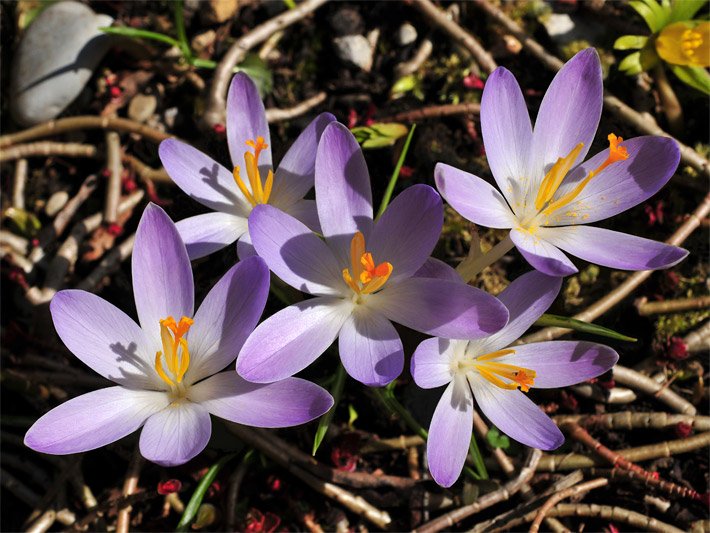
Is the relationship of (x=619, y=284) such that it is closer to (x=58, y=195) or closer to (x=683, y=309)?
(x=683, y=309)

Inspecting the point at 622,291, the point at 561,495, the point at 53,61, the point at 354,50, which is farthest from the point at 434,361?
the point at 53,61

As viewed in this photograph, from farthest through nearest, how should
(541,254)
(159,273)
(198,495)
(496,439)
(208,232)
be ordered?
(496,439)
(198,495)
(208,232)
(159,273)
(541,254)

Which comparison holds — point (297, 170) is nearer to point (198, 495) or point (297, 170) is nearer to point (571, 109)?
point (571, 109)

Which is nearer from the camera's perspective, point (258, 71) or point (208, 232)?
point (208, 232)

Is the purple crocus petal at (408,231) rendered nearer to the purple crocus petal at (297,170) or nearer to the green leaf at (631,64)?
the purple crocus petal at (297,170)

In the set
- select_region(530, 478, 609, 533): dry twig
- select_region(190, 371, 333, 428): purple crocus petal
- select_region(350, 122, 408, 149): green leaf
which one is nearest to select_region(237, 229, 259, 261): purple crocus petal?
select_region(190, 371, 333, 428): purple crocus petal

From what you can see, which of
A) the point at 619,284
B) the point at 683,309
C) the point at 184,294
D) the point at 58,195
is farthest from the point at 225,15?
the point at 683,309

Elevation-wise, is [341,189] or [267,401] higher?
[341,189]

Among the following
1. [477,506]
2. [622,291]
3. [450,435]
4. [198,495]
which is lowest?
[477,506]
